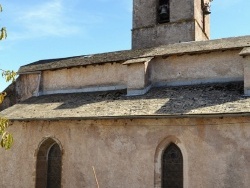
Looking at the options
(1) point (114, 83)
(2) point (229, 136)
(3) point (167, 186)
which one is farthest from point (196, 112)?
(1) point (114, 83)

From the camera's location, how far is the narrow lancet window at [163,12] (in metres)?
21.2

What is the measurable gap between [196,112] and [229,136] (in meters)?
1.25

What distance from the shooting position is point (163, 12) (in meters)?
21.1

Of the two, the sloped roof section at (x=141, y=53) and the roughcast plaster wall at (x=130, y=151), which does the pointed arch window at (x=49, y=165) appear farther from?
the sloped roof section at (x=141, y=53)

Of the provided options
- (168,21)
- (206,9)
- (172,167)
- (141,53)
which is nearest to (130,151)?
(172,167)

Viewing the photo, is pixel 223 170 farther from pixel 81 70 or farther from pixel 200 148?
pixel 81 70

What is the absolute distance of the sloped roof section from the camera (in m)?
14.3

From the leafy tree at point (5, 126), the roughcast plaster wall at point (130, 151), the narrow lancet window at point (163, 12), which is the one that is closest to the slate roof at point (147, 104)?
the roughcast plaster wall at point (130, 151)

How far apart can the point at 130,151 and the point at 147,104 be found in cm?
184

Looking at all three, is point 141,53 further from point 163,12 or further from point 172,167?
point 172,167

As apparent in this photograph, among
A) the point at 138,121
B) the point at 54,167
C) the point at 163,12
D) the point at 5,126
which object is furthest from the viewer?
the point at 163,12

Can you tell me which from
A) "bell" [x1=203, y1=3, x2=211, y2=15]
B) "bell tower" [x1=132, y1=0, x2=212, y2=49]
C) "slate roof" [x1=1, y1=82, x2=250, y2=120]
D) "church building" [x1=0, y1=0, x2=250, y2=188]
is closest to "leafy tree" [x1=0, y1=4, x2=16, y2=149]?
"church building" [x1=0, y1=0, x2=250, y2=188]

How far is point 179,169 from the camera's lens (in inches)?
461

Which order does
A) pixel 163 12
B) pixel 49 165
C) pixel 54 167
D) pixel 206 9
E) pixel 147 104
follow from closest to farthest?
pixel 147 104 < pixel 54 167 < pixel 49 165 < pixel 163 12 < pixel 206 9
